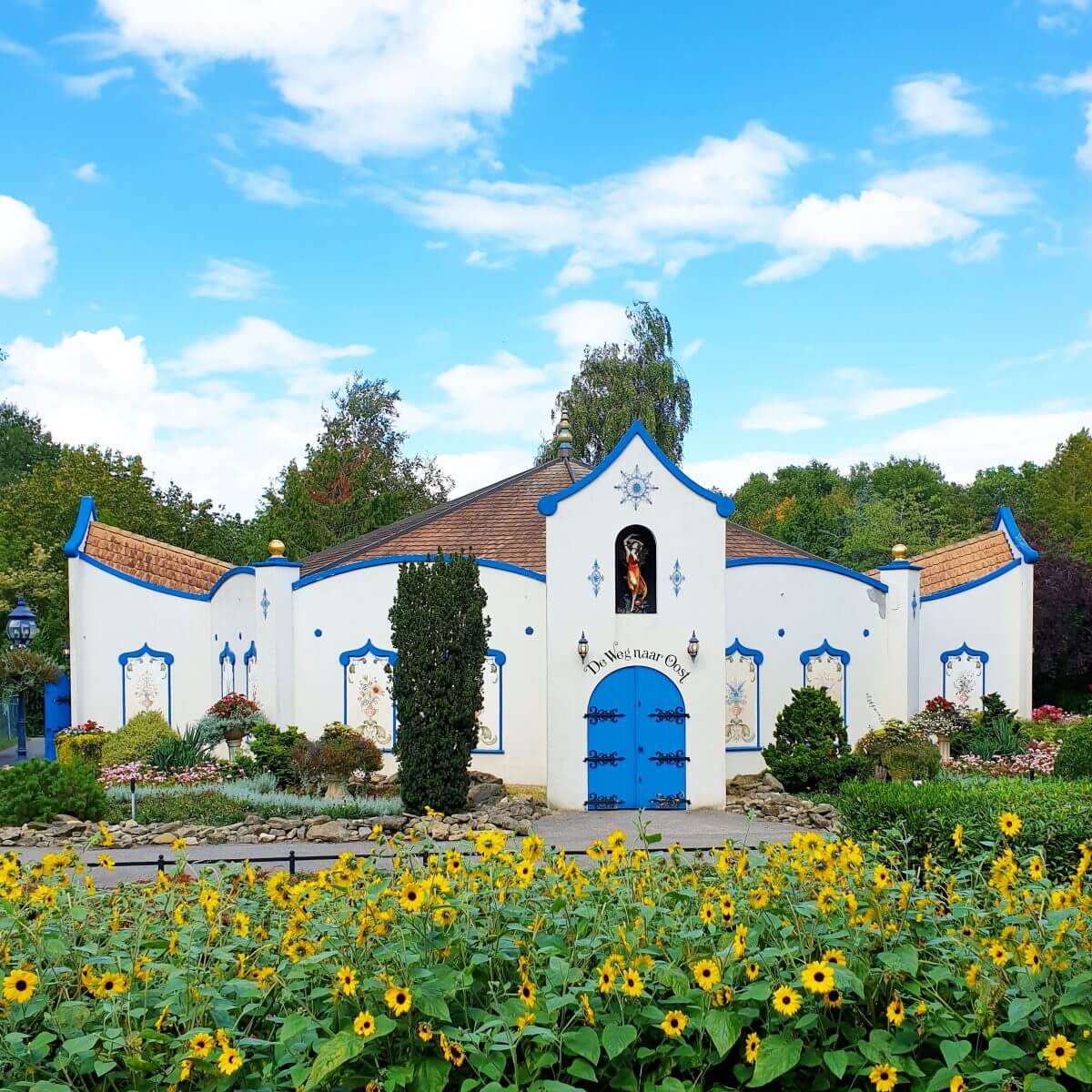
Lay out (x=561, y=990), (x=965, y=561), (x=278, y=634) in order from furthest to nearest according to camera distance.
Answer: (x=965, y=561), (x=278, y=634), (x=561, y=990)

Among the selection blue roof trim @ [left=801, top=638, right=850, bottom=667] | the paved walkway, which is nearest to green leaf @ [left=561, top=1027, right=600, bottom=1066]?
the paved walkway

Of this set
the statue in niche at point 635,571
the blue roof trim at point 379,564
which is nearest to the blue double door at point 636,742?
the statue in niche at point 635,571

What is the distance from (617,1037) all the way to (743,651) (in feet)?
48.7

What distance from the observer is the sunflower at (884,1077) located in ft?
10.9

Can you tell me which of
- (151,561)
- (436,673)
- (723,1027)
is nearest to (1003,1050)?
(723,1027)

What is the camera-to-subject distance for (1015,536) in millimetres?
21016

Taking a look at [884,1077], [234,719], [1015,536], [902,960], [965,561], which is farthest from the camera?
[965,561]

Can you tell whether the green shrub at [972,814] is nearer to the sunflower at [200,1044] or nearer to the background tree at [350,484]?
the sunflower at [200,1044]

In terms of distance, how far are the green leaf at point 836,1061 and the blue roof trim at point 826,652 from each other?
15.2 m

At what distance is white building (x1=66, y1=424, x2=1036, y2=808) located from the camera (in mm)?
14891

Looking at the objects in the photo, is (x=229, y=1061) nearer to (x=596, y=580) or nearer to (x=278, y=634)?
(x=596, y=580)

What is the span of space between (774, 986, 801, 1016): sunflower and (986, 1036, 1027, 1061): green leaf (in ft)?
2.10

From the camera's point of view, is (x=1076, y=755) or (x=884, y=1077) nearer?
(x=884, y=1077)

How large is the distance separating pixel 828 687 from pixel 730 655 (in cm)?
193
